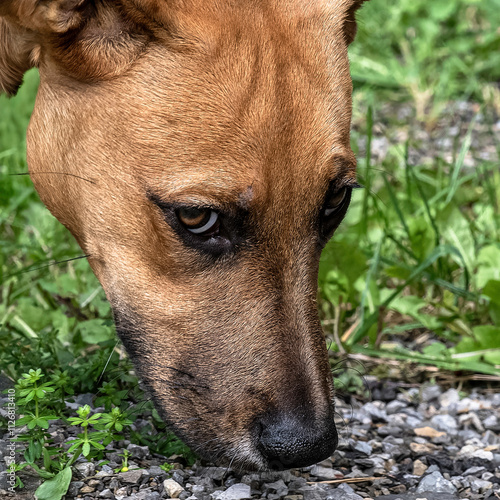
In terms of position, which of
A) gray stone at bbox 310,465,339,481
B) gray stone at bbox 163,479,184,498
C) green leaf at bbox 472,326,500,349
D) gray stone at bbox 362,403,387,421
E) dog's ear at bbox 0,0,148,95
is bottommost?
gray stone at bbox 310,465,339,481

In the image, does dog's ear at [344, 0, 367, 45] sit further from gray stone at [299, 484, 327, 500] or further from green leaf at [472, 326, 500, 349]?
gray stone at [299, 484, 327, 500]

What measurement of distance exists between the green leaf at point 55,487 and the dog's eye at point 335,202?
4.82 ft

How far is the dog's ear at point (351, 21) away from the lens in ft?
→ 11.9

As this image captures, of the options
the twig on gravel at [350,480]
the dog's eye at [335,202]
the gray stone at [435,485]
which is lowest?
the gray stone at [435,485]

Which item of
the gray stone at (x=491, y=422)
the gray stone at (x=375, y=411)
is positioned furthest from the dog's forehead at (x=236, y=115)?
the gray stone at (x=491, y=422)

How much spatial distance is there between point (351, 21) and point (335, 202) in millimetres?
992

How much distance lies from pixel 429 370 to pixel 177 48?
7.81 feet

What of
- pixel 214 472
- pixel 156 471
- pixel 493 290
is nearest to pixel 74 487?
pixel 156 471

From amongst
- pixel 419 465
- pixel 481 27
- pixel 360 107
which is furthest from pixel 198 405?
pixel 481 27

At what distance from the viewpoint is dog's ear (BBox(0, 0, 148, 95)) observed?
300cm

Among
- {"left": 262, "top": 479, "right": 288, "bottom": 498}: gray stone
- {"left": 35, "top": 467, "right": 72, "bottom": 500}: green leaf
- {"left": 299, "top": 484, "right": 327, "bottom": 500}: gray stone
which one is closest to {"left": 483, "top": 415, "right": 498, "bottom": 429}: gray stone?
{"left": 299, "top": 484, "right": 327, "bottom": 500}: gray stone

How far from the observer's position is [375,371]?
441cm

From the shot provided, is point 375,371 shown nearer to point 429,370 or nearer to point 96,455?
point 429,370

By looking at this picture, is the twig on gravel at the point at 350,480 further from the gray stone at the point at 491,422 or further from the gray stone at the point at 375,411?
the gray stone at the point at 491,422
